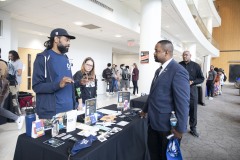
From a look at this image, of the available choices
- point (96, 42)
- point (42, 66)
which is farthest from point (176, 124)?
point (96, 42)

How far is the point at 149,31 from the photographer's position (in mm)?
4367

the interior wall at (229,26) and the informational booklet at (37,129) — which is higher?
the interior wall at (229,26)

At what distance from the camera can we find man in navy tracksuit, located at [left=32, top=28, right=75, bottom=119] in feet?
5.52

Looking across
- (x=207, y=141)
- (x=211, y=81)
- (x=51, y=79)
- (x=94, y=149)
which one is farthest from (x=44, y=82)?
(x=211, y=81)

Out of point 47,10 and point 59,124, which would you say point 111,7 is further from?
point 59,124

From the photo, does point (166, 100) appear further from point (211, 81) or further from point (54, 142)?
point (211, 81)

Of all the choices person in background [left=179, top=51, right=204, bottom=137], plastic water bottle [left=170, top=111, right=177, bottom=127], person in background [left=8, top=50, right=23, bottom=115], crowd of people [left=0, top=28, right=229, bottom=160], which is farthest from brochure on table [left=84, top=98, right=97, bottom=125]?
person in background [left=8, top=50, right=23, bottom=115]

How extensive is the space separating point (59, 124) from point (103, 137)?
1.34ft

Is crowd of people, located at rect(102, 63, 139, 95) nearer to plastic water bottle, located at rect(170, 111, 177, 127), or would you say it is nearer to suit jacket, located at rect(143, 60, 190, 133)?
suit jacket, located at rect(143, 60, 190, 133)

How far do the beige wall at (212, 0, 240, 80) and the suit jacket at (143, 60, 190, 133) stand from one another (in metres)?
22.0

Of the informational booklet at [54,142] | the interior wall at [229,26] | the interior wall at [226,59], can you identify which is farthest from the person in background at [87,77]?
the interior wall at [229,26]

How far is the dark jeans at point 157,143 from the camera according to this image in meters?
1.74

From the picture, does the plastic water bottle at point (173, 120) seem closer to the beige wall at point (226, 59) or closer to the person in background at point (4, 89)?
the person in background at point (4, 89)

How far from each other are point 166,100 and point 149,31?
302cm
